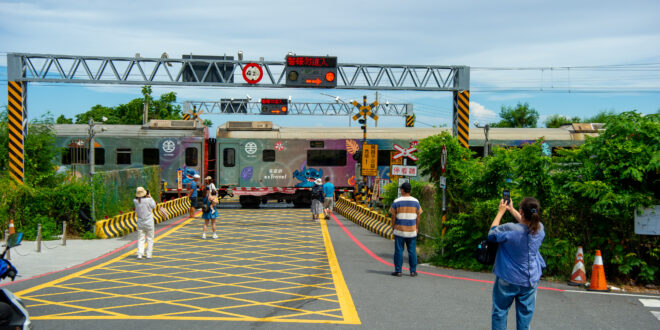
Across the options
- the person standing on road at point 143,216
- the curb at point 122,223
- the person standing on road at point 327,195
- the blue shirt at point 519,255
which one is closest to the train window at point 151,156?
the curb at point 122,223

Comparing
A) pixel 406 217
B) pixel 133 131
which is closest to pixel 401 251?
pixel 406 217

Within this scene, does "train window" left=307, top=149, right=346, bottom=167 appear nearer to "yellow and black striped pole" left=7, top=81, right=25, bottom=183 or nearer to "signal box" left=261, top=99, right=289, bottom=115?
"yellow and black striped pole" left=7, top=81, right=25, bottom=183

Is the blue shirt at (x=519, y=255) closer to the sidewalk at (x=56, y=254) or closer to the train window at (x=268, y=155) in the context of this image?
the sidewalk at (x=56, y=254)

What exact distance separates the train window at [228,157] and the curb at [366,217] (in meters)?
5.53

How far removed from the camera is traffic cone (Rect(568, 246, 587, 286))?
10.0 meters

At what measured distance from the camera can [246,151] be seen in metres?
27.3

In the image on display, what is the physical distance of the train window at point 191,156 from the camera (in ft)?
88.0

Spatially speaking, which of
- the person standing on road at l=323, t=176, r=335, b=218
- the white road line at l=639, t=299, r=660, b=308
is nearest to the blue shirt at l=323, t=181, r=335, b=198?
the person standing on road at l=323, t=176, r=335, b=218

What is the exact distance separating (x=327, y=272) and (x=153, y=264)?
145 inches

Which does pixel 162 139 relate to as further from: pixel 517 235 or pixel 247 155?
pixel 517 235

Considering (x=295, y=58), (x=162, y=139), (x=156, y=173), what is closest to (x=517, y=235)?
(x=295, y=58)

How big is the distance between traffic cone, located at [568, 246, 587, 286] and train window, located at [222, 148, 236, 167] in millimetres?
19397

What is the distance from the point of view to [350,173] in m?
28.0

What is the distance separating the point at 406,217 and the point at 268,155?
57.8ft
